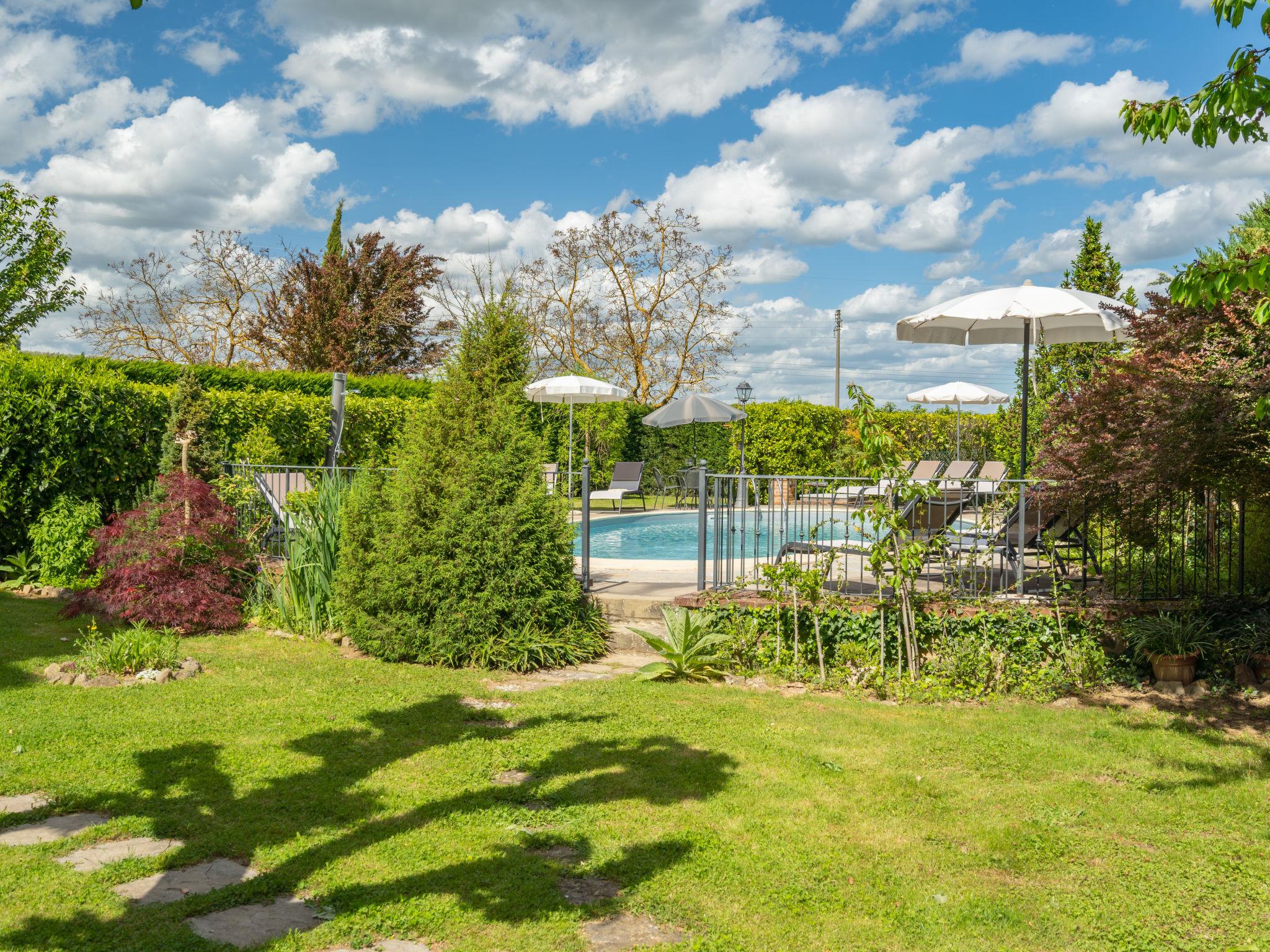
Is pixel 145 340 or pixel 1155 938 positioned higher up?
pixel 145 340

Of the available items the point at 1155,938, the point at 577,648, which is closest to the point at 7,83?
the point at 577,648

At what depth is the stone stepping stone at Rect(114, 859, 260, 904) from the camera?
303cm

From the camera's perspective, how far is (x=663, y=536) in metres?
16.3

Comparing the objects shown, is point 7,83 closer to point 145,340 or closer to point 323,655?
point 323,655

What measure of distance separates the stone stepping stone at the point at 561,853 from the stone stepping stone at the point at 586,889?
0.42ft

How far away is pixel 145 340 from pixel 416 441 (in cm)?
2407

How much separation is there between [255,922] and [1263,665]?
6350mm

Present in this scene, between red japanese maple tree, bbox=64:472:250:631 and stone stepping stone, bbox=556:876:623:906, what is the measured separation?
5.61 m

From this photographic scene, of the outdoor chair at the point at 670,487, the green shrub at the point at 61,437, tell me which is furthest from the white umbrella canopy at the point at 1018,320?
the outdoor chair at the point at 670,487

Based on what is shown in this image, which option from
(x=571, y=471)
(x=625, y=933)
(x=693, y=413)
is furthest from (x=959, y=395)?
(x=625, y=933)

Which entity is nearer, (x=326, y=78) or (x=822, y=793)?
(x=822, y=793)

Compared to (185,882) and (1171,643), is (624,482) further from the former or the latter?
(185,882)

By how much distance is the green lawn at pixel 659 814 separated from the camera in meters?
2.96

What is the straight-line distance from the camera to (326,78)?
10461 millimetres
